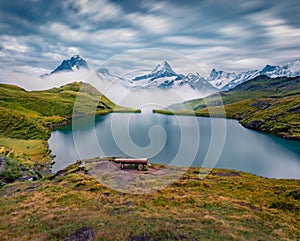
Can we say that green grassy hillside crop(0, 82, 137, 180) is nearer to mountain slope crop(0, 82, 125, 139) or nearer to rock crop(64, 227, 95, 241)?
mountain slope crop(0, 82, 125, 139)

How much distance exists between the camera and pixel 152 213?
17359 millimetres

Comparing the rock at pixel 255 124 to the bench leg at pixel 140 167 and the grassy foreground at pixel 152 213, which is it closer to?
the grassy foreground at pixel 152 213

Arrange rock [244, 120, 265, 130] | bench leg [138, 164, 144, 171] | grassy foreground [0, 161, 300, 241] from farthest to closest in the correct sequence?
rock [244, 120, 265, 130] → bench leg [138, 164, 144, 171] → grassy foreground [0, 161, 300, 241]

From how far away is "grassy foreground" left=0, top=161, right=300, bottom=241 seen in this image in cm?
1421

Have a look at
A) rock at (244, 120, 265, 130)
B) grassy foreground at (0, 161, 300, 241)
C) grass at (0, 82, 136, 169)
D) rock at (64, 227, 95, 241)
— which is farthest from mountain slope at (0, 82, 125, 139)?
rock at (244, 120, 265, 130)

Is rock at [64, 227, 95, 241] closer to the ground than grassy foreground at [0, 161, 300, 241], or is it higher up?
higher up

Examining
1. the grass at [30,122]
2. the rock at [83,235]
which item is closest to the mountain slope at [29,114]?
the grass at [30,122]

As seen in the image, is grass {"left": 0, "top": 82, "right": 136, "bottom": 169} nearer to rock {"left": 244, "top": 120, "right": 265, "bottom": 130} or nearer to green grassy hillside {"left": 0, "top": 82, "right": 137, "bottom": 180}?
green grassy hillside {"left": 0, "top": 82, "right": 137, "bottom": 180}


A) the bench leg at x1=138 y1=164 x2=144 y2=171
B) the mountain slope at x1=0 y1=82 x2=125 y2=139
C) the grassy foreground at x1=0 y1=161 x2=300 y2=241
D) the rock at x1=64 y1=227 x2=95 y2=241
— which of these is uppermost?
the mountain slope at x1=0 y1=82 x2=125 y2=139

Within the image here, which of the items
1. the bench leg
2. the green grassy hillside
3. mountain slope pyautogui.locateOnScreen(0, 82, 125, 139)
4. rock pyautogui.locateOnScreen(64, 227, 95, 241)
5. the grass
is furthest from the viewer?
mountain slope pyautogui.locateOnScreen(0, 82, 125, 139)

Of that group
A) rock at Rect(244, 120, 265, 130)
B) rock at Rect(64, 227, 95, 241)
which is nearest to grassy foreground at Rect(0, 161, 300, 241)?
rock at Rect(64, 227, 95, 241)

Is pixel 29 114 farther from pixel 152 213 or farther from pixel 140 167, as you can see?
pixel 152 213

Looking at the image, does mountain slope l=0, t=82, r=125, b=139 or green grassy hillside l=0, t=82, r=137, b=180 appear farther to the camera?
mountain slope l=0, t=82, r=125, b=139

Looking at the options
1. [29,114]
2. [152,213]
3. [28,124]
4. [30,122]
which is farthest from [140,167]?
[29,114]
